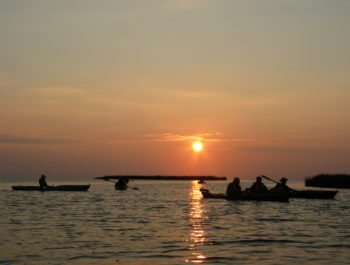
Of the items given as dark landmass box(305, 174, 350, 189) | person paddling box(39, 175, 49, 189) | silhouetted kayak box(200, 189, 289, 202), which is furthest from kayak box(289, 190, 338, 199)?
dark landmass box(305, 174, 350, 189)

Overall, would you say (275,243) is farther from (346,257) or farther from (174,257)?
(174,257)

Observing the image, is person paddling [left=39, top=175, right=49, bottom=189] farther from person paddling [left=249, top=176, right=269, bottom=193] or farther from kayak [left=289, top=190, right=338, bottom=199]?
person paddling [left=249, top=176, right=269, bottom=193]

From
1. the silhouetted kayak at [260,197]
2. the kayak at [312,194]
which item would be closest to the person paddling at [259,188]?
the silhouetted kayak at [260,197]

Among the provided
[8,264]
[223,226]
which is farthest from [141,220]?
[8,264]

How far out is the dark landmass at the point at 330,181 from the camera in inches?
3581

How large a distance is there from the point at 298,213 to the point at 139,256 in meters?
19.3

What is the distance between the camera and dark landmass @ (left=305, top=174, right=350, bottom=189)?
91.0 m

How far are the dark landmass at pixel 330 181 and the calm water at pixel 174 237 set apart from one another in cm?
5568

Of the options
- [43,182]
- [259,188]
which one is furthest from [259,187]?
[43,182]

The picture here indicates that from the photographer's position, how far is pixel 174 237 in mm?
23859

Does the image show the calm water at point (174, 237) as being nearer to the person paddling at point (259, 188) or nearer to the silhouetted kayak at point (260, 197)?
the silhouetted kayak at point (260, 197)

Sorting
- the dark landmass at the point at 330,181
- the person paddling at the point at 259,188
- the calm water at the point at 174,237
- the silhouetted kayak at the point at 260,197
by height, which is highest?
the dark landmass at the point at 330,181

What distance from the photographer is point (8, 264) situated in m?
17.6

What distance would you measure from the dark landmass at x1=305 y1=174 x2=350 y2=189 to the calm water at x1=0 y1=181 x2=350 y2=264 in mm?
55682
